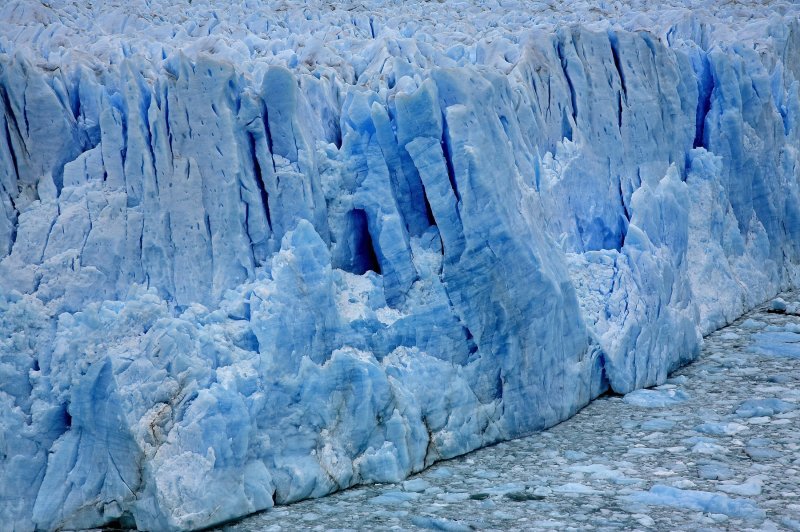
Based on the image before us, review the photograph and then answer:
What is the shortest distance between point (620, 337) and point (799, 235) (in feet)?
10.8

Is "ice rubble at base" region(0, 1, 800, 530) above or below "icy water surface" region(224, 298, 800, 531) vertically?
above

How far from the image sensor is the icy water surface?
176 inches

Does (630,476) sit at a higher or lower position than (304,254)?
lower

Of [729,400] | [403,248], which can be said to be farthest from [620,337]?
[403,248]

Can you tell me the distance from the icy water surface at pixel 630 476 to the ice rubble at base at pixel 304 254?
0.60ft

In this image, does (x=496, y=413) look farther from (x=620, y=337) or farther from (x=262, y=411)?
(x=262, y=411)

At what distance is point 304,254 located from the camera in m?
5.04

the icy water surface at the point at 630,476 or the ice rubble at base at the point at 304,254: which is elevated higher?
the ice rubble at base at the point at 304,254

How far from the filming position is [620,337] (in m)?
6.18

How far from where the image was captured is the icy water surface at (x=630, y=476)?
14.6 ft

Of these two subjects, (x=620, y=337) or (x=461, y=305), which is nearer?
(x=461, y=305)

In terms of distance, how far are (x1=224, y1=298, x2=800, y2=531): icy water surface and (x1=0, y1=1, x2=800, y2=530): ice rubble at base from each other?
0.60ft

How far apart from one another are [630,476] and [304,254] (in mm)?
2269

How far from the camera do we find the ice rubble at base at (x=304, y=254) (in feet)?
14.7
